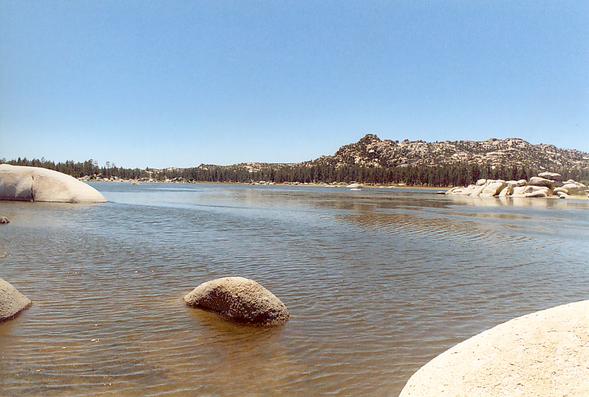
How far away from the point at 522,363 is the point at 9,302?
29.0 feet

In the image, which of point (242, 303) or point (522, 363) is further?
point (242, 303)

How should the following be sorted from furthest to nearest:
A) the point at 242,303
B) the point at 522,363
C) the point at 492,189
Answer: the point at 492,189, the point at 242,303, the point at 522,363

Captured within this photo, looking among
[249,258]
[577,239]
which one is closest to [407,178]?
[577,239]

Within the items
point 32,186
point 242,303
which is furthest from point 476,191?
point 242,303

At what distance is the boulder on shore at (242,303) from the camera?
28.1 ft

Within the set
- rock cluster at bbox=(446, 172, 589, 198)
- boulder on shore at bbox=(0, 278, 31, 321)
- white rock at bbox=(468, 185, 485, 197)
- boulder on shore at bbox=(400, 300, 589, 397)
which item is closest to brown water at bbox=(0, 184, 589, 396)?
boulder on shore at bbox=(0, 278, 31, 321)

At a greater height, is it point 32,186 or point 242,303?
point 32,186

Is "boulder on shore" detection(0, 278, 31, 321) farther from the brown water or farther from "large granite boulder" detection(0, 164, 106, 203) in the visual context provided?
"large granite boulder" detection(0, 164, 106, 203)

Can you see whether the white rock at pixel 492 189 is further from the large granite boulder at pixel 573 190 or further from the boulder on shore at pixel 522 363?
the boulder on shore at pixel 522 363

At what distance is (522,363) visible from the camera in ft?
14.5

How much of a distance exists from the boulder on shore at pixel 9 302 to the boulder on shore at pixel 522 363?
746 centimetres

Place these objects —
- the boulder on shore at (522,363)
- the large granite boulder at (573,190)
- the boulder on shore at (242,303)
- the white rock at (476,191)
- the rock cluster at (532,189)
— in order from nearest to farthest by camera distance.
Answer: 1. the boulder on shore at (522,363)
2. the boulder on shore at (242,303)
3. the rock cluster at (532,189)
4. the white rock at (476,191)
5. the large granite boulder at (573,190)

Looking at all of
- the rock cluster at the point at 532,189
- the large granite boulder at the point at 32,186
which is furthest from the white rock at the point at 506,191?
the large granite boulder at the point at 32,186

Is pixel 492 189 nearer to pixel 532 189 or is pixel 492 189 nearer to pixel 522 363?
pixel 532 189
